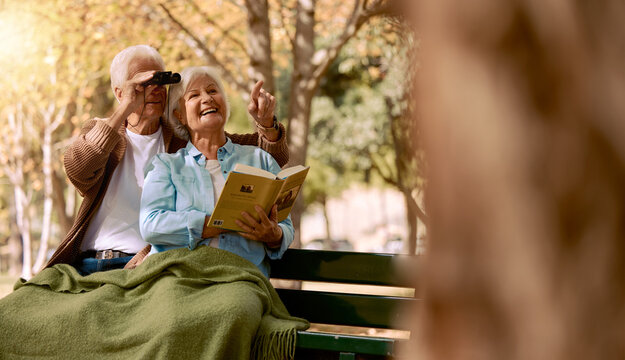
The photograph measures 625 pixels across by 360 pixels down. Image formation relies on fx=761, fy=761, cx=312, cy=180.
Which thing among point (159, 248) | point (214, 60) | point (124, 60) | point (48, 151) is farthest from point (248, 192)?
point (48, 151)

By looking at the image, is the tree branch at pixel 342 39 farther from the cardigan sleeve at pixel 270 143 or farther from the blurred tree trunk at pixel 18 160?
the blurred tree trunk at pixel 18 160

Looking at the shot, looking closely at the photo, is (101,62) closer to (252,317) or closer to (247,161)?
(247,161)

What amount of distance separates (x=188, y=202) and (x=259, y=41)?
3.66 m

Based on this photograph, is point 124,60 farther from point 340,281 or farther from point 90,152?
point 340,281

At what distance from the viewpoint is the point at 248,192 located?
10.2 ft

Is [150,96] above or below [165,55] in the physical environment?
below

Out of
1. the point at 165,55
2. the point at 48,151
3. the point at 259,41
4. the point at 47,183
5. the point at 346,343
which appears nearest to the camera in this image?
the point at 346,343

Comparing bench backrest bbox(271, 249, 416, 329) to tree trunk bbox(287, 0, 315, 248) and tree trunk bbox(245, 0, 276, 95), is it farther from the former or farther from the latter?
tree trunk bbox(245, 0, 276, 95)

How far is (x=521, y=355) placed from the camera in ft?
1.71

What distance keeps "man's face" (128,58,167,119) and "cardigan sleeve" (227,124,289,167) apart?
1.23 ft

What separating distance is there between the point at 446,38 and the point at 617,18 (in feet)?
0.36

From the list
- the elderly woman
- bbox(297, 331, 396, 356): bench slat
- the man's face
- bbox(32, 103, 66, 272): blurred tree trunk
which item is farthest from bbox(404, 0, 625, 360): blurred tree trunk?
bbox(32, 103, 66, 272): blurred tree trunk

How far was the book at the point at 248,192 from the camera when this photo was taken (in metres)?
3.02

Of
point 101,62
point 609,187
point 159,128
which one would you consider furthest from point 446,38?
point 101,62
